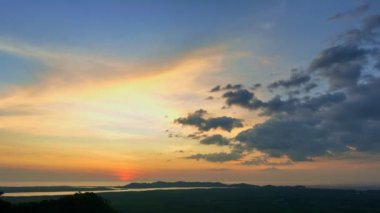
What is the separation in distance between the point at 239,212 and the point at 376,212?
5667 cm

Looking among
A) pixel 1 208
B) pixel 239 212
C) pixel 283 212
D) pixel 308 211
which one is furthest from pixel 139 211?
pixel 1 208

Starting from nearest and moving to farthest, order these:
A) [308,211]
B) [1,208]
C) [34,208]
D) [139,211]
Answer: [1,208] < [34,208] < [139,211] < [308,211]

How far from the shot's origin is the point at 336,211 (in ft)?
569

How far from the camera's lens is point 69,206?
78.2 meters

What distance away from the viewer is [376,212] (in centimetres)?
16775

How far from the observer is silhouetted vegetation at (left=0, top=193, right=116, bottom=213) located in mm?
75688

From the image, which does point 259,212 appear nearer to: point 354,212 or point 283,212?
point 283,212

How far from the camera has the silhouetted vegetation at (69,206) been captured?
7569 cm

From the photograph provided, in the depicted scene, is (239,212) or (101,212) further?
(239,212)

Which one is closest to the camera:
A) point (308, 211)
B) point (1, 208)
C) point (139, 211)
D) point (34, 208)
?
point (1, 208)

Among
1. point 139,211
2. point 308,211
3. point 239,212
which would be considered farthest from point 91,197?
point 308,211

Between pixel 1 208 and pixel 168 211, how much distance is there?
97.4 meters

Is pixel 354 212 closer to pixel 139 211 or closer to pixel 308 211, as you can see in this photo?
pixel 308 211

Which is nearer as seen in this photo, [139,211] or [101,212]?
[101,212]
